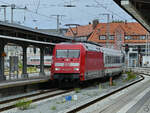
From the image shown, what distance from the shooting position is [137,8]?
14.2 meters

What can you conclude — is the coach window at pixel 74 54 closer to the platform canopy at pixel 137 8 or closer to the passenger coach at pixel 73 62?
the passenger coach at pixel 73 62

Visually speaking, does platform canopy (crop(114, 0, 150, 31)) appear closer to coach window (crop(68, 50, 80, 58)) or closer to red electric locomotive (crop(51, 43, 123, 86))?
red electric locomotive (crop(51, 43, 123, 86))

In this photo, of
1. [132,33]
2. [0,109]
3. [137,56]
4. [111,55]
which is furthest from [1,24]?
[132,33]

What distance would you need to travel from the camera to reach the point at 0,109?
10.9 m

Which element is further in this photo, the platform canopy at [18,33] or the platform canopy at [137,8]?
the platform canopy at [18,33]

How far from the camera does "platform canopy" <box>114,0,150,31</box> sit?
39.4 feet

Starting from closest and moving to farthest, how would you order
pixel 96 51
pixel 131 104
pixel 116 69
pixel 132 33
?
pixel 131 104
pixel 96 51
pixel 116 69
pixel 132 33

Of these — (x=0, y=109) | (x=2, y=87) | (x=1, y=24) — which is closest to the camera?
(x=0, y=109)

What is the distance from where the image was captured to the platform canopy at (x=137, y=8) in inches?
473

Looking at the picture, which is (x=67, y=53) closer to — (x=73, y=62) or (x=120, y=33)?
(x=73, y=62)

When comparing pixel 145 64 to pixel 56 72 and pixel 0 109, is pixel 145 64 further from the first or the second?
pixel 0 109

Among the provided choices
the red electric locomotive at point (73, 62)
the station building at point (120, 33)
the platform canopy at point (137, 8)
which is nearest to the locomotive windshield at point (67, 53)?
the red electric locomotive at point (73, 62)

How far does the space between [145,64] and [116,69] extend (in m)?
35.3

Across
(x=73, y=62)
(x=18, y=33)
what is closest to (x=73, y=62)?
(x=73, y=62)
